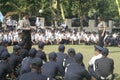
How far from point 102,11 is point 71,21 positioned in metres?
15.3

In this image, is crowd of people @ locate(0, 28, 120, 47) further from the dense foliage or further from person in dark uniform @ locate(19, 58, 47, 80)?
person in dark uniform @ locate(19, 58, 47, 80)

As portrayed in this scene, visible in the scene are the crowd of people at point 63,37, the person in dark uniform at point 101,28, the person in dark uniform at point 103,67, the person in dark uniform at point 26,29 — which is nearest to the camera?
the person in dark uniform at point 103,67

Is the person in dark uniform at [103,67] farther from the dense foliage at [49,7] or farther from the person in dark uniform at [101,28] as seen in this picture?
the dense foliage at [49,7]

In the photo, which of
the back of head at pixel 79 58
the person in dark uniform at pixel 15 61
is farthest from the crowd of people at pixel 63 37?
the back of head at pixel 79 58

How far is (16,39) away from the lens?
32.0 m

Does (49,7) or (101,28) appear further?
(49,7)

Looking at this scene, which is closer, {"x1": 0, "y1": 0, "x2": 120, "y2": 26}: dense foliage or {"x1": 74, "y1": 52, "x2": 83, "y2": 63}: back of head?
{"x1": 74, "y1": 52, "x2": 83, "y2": 63}: back of head

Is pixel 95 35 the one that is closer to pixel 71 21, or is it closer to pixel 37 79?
pixel 71 21

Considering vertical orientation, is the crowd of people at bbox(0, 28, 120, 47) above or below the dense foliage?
below

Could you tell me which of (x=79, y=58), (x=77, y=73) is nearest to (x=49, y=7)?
(x=79, y=58)

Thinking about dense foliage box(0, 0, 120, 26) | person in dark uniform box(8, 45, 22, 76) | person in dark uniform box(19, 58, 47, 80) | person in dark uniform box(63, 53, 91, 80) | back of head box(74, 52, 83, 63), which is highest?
person in dark uniform box(19, 58, 47, 80)

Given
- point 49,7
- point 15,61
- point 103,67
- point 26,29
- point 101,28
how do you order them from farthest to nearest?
point 49,7 < point 101,28 < point 26,29 < point 15,61 < point 103,67

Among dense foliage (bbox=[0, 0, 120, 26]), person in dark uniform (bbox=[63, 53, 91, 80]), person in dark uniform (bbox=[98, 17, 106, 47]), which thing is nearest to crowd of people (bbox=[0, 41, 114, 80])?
person in dark uniform (bbox=[63, 53, 91, 80])

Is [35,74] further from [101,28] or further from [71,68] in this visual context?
[101,28]
